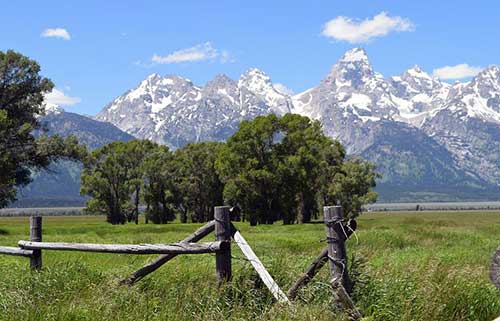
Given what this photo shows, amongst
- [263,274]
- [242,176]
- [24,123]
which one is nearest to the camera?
[263,274]

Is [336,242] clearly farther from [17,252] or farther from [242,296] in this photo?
[17,252]

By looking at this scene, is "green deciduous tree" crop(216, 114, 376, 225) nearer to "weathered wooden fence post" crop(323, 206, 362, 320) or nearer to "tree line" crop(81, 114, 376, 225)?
"tree line" crop(81, 114, 376, 225)

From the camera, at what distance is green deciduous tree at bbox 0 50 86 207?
55.2m

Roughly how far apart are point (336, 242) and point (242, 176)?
70039mm

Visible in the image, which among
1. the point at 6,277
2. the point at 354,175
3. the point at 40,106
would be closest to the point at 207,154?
the point at 354,175

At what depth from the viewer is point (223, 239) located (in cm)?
1193

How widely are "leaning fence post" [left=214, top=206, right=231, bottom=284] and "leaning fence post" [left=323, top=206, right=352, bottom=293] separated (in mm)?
1979

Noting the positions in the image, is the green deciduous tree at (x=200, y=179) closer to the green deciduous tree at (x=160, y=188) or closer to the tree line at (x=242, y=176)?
the tree line at (x=242, y=176)

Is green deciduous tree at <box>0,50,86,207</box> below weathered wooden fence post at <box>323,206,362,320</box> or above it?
above

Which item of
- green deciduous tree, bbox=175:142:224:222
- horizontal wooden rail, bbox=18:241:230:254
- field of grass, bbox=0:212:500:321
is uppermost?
green deciduous tree, bbox=175:142:224:222

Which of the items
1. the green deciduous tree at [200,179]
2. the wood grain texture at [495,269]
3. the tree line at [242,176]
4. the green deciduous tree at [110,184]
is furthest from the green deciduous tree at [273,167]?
the wood grain texture at [495,269]

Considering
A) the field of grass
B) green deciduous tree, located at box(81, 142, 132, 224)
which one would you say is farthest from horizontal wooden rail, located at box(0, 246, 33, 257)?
green deciduous tree, located at box(81, 142, 132, 224)

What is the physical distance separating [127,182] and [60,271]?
93.2 metres

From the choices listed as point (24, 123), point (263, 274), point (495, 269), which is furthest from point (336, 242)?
point (24, 123)
